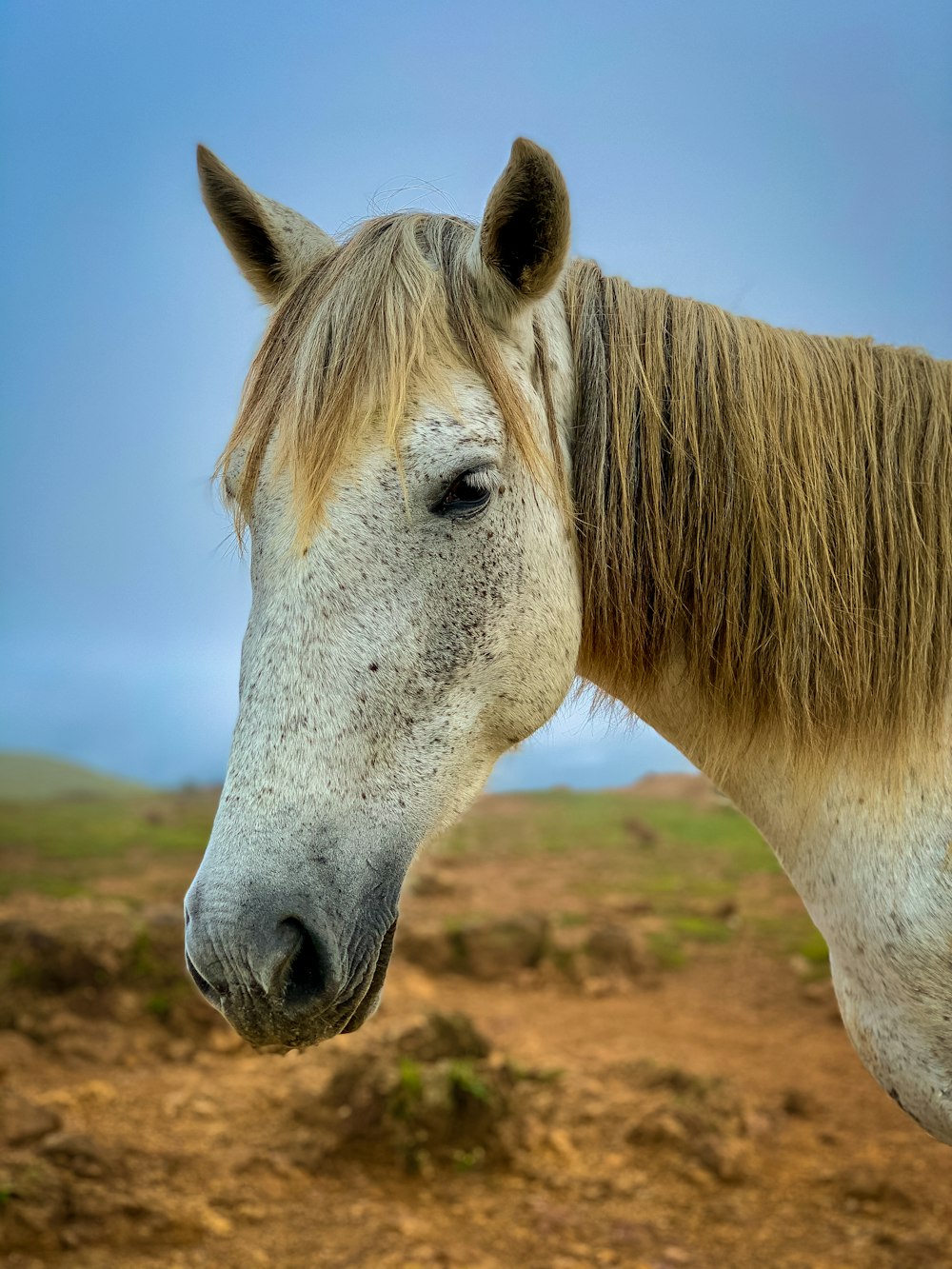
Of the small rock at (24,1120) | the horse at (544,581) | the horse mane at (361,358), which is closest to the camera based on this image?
the horse at (544,581)

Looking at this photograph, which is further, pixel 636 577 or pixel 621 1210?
pixel 621 1210

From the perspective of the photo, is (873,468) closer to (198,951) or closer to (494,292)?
(494,292)

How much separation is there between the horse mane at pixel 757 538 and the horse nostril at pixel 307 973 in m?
0.95

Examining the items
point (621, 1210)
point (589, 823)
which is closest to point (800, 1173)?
point (621, 1210)

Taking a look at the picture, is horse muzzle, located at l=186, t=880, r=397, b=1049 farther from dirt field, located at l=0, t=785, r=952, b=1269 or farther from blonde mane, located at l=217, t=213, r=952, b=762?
dirt field, located at l=0, t=785, r=952, b=1269

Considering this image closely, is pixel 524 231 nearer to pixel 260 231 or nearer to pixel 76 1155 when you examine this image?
pixel 260 231

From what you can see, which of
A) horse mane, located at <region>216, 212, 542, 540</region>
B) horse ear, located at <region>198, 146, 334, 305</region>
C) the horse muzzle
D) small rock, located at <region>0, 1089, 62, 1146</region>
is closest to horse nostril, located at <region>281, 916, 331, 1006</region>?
the horse muzzle

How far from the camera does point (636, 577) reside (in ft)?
6.88

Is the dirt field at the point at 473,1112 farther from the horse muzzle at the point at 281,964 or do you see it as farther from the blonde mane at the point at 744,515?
the blonde mane at the point at 744,515

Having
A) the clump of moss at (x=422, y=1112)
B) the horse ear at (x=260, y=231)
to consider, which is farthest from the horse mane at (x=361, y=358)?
the clump of moss at (x=422, y=1112)

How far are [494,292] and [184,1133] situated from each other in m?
4.16

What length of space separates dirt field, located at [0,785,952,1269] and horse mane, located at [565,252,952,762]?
9.01ft

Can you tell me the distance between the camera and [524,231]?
1.90 metres

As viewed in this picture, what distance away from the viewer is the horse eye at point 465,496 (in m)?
1.78
